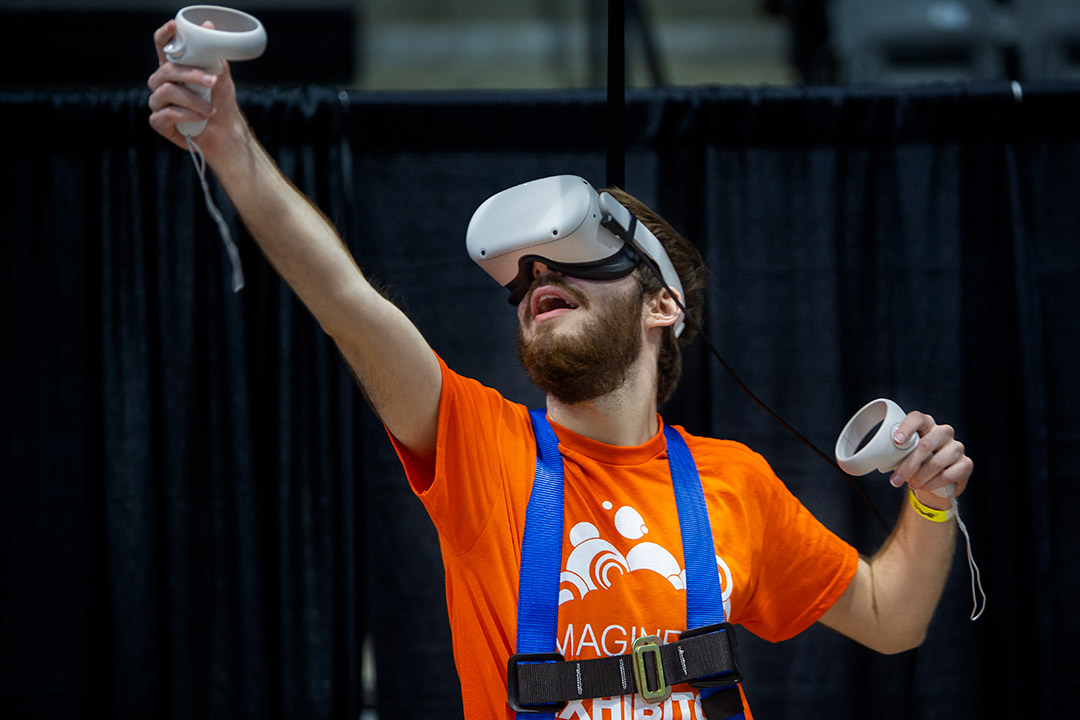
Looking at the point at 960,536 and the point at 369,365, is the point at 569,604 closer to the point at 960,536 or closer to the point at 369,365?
the point at 369,365

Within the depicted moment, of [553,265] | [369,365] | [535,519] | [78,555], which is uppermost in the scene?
[553,265]

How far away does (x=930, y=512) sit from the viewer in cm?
146

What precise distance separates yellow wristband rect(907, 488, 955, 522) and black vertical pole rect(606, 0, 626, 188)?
704 millimetres

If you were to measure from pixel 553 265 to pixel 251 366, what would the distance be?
903 mm

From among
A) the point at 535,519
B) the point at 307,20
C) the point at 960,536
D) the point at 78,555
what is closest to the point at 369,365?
the point at 535,519

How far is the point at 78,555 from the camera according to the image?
1938 millimetres

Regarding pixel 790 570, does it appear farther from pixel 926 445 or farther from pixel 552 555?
pixel 552 555

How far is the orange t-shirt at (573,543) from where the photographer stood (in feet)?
3.98

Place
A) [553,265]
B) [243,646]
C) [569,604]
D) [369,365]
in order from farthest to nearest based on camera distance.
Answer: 1. [243,646]
2. [553,265]
3. [569,604]
4. [369,365]

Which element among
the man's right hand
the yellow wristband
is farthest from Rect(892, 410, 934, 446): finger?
the man's right hand

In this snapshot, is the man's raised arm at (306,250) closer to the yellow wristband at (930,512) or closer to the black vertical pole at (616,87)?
the black vertical pole at (616,87)

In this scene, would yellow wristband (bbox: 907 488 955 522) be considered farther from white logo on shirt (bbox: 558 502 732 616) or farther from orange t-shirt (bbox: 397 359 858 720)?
white logo on shirt (bbox: 558 502 732 616)

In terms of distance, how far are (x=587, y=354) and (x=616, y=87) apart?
430 millimetres

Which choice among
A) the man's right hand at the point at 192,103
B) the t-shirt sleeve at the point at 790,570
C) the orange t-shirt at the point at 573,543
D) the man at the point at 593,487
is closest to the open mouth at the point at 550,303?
the man at the point at 593,487
